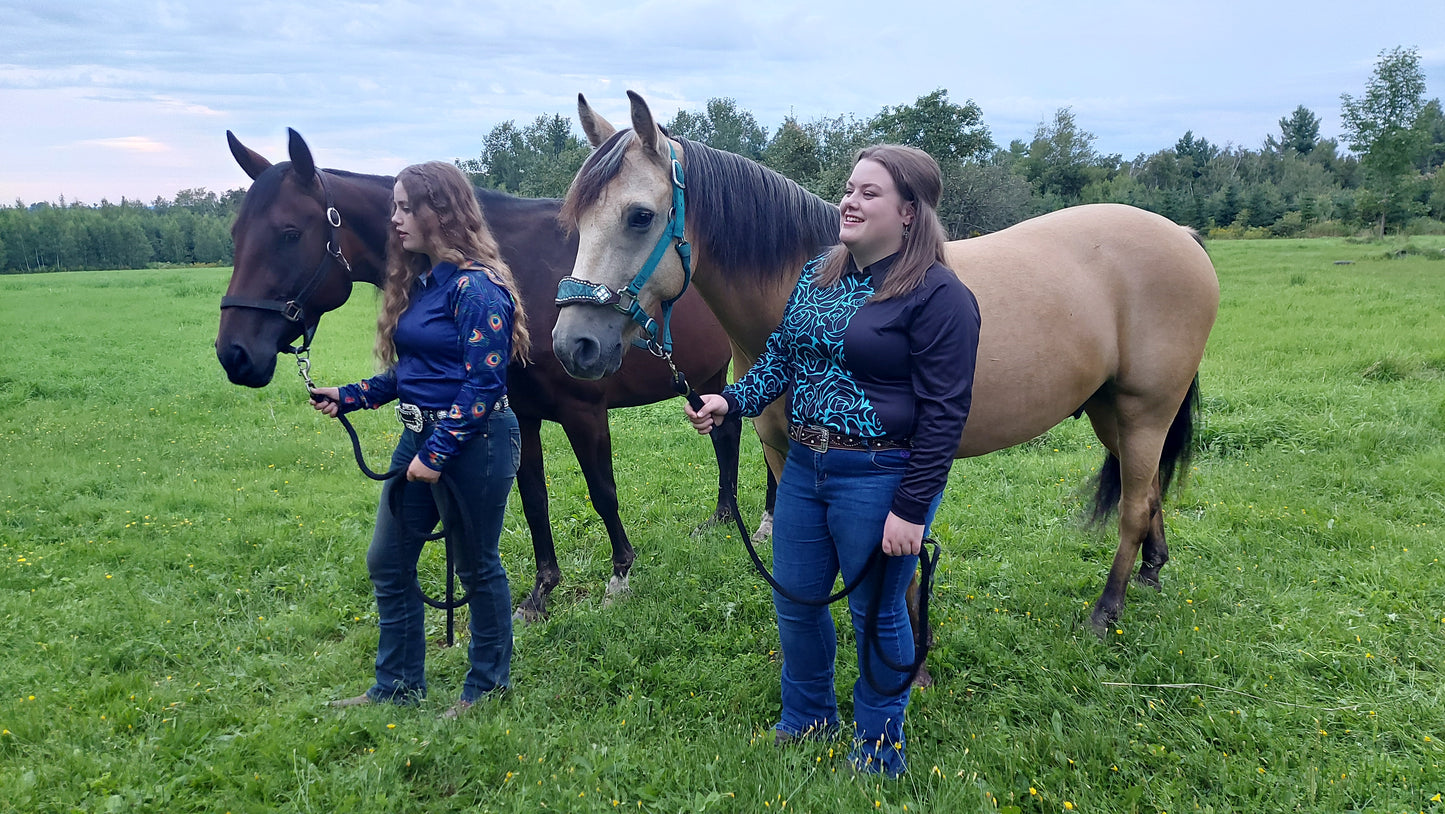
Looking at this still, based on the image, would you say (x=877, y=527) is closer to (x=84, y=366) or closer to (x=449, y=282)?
(x=449, y=282)

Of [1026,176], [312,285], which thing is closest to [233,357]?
[312,285]

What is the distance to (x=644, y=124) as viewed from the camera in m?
2.31

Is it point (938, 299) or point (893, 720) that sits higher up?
point (938, 299)

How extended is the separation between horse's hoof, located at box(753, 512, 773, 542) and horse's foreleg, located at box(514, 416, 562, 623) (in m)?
1.43

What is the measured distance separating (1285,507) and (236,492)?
7.36 m

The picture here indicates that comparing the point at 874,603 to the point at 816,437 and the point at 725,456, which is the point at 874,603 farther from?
the point at 725,456

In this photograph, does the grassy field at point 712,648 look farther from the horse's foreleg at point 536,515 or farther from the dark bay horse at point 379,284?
the dark bay horse at point 379,284

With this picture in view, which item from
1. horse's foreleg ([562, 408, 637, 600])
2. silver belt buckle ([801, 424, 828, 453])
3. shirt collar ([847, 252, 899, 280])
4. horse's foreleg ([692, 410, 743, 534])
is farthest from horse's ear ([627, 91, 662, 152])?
horse's foreleg ([692, 410, 743, 534])

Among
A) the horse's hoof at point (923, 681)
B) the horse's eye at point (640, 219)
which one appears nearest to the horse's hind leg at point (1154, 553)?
the horse's hoof at point (923, 681)

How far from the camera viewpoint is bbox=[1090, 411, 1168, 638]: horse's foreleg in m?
3.58

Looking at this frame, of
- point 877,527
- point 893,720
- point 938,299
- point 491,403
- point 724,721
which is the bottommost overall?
point 724,721

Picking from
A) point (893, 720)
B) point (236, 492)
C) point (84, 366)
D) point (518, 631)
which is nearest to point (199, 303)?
point (84, 366)

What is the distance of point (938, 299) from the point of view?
6.55ft

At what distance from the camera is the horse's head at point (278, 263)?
3016mm
